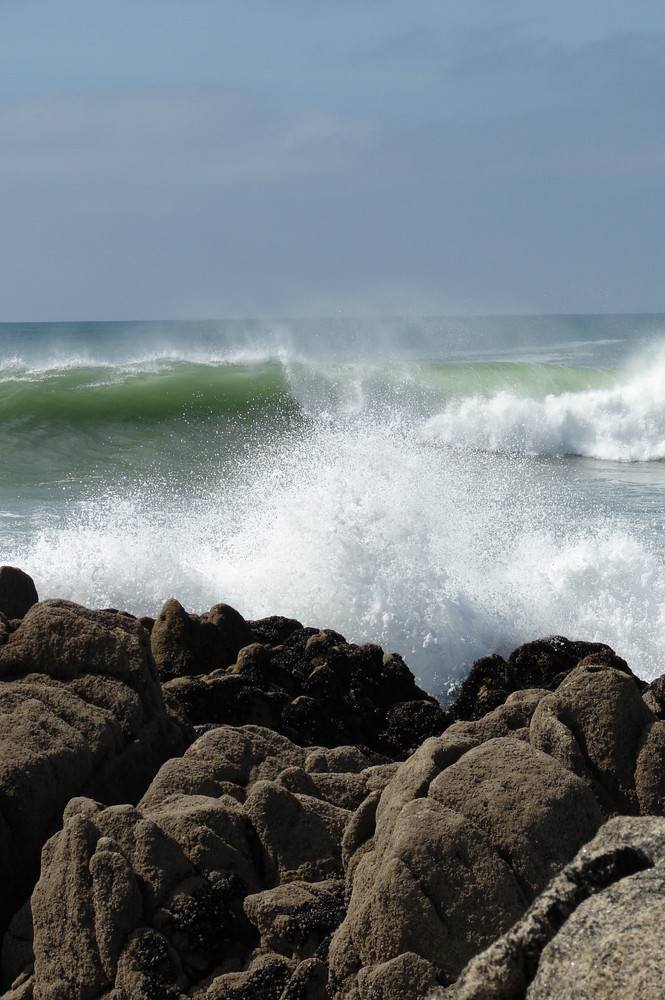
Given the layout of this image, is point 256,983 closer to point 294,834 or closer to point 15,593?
point 294,834

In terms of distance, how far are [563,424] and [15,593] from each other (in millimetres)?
18558

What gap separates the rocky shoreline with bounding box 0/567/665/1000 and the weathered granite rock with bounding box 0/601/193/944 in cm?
1

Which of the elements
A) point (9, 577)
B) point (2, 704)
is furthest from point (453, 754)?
point (9, 577)

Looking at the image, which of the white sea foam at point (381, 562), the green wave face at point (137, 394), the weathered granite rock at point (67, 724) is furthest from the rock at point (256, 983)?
the green wave face at point (137, 394)

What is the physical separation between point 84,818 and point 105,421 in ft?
67.6

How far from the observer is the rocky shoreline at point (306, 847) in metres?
2.29

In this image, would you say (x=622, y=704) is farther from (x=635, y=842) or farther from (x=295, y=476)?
(x=295, y=476)

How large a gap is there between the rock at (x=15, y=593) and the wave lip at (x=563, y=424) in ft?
53.7

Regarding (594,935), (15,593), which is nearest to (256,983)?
(594,935)

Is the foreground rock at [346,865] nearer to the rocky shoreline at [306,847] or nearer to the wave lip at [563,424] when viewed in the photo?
the rocky shoreline at [306,847]

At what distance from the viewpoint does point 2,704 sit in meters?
4.68

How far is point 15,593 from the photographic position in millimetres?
7098

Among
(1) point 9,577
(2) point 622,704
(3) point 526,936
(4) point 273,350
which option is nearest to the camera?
(3) point 526,936

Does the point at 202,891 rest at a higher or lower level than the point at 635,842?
lower
